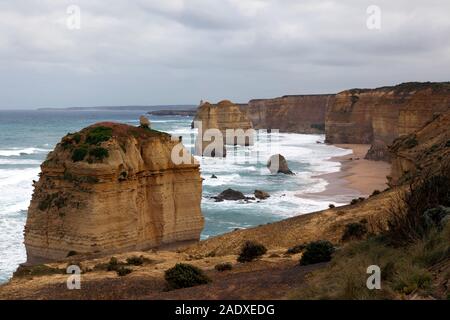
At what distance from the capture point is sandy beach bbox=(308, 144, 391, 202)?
145 ft

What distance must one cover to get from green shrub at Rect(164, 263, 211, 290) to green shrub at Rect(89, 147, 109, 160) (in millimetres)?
8812

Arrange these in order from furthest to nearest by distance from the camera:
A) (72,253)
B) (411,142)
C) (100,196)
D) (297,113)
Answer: (297,113)
(411,142)
(100,196)
(72,253)

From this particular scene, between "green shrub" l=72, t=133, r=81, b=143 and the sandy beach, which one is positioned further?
the sandy beach

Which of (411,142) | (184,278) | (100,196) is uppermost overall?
(411,142)

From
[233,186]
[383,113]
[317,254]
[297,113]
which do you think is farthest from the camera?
[297,113]

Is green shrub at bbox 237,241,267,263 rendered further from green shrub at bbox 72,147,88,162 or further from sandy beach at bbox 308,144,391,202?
Result: sandy beach at bbox 308,144,391,202

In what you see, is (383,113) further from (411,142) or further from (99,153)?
(99,153)

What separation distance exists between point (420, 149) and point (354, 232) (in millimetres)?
13625

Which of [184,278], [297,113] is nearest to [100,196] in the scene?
[184,278]

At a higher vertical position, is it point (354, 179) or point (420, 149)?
point (420, 149)

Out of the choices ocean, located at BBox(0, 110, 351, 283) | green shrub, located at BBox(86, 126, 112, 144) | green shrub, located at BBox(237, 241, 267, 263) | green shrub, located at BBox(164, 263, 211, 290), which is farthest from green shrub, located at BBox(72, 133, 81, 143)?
green shrub, located at BBox(164, 263, 211, 290)

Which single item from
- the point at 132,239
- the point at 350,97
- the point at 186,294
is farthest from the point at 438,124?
the point at 350,97

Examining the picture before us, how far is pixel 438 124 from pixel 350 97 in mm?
64033

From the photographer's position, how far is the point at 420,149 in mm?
31875
